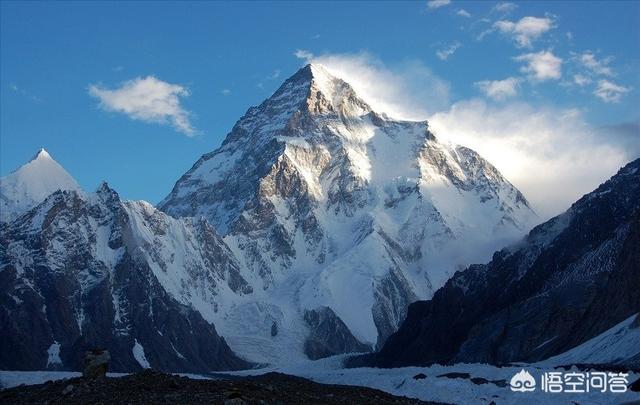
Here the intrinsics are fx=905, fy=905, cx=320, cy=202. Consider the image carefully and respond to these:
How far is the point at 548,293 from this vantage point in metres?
144

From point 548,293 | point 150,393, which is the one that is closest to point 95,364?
point 150,393

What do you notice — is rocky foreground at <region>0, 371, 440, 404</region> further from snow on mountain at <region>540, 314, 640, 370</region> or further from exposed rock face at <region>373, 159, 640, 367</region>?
exposed rock face at <region>373, 159, 640, 367</region>

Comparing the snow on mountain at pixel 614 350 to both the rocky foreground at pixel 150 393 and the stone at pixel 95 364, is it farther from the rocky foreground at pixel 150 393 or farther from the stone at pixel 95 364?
the stone at pixel 95 364

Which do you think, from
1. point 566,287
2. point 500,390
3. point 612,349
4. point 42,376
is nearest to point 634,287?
point 566,287

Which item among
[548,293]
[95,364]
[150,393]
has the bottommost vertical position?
[150,393]

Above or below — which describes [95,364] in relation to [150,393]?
above

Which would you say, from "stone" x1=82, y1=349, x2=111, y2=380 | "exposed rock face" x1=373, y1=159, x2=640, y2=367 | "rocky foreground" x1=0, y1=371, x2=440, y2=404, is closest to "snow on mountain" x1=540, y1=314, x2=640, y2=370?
"exposed rock face" x1=373, y1=159, x2=640, y2=367

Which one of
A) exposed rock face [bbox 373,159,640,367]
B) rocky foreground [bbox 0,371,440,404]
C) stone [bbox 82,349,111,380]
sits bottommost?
rocky foreground [bbox 0,371,440,404]

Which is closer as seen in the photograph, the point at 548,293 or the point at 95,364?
the point at 95,364

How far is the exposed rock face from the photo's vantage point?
415 ft

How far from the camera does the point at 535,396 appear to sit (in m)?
58.8

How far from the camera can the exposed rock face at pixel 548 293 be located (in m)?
126

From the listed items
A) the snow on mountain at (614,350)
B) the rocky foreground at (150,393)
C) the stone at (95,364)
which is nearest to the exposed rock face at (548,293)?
the snow on mountain at (614,350)

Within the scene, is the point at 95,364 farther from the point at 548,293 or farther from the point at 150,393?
the point at 548,293
